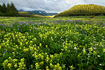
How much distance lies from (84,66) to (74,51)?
0.73 m

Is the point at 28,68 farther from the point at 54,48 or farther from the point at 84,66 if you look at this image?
the point at 84,66

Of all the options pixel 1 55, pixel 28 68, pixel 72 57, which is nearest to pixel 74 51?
pixel 72 57

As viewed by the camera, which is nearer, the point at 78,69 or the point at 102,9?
the point at 78,69

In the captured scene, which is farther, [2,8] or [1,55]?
[2,8]

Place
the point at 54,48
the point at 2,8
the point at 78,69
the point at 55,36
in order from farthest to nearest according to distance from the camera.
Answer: the point at 2,8
the point at 55,36
the point at 54,48
the point at 78,69

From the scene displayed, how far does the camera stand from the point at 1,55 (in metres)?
3.72

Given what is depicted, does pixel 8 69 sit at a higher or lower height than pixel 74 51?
lower

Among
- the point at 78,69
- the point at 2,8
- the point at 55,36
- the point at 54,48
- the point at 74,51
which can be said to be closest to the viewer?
the point at 78,69

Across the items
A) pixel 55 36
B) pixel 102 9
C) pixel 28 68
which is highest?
pixel 102 9

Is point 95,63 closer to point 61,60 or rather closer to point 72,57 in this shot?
point 72,57

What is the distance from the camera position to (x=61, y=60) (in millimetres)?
3166

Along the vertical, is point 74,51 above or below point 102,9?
below

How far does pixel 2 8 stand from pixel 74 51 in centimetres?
6964

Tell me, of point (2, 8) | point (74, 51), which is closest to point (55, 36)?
point (74, 51)
